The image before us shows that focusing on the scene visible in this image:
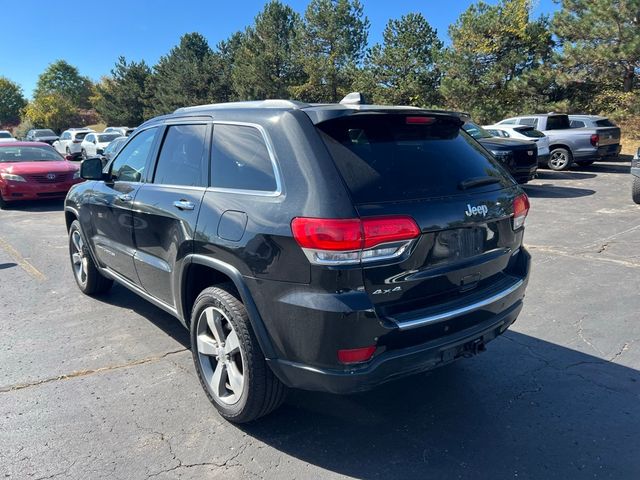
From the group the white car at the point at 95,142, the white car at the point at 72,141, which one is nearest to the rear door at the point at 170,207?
the white car at the point at 95,142

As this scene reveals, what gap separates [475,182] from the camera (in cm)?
303

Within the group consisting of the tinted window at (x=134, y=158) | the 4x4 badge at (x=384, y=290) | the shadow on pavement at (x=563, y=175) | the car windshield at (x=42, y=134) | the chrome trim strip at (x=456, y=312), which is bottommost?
the shadow on pavement at (x=563, y=175)

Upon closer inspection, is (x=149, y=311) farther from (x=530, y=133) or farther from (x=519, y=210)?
(x=530, y=133)

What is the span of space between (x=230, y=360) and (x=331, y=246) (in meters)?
1.14

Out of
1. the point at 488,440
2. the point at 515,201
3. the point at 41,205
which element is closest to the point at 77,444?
the point at 488,440

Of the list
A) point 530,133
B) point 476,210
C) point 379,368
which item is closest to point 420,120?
point 476,210

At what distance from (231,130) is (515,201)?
1890 millimetres

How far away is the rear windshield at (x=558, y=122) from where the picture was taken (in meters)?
16.6

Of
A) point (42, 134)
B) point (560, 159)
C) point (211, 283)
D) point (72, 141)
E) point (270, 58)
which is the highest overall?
point (270, 58)

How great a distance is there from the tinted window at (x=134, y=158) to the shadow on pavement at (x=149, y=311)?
1.36 metres

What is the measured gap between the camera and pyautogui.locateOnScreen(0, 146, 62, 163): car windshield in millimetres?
12297

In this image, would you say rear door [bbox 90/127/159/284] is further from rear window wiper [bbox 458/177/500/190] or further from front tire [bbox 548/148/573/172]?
front tire [bbox 548/148/573/172]

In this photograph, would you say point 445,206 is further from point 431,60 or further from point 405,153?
point 431,60

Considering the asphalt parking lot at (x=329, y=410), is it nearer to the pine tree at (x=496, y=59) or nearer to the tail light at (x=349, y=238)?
the tail light at (x=349, y=238)
